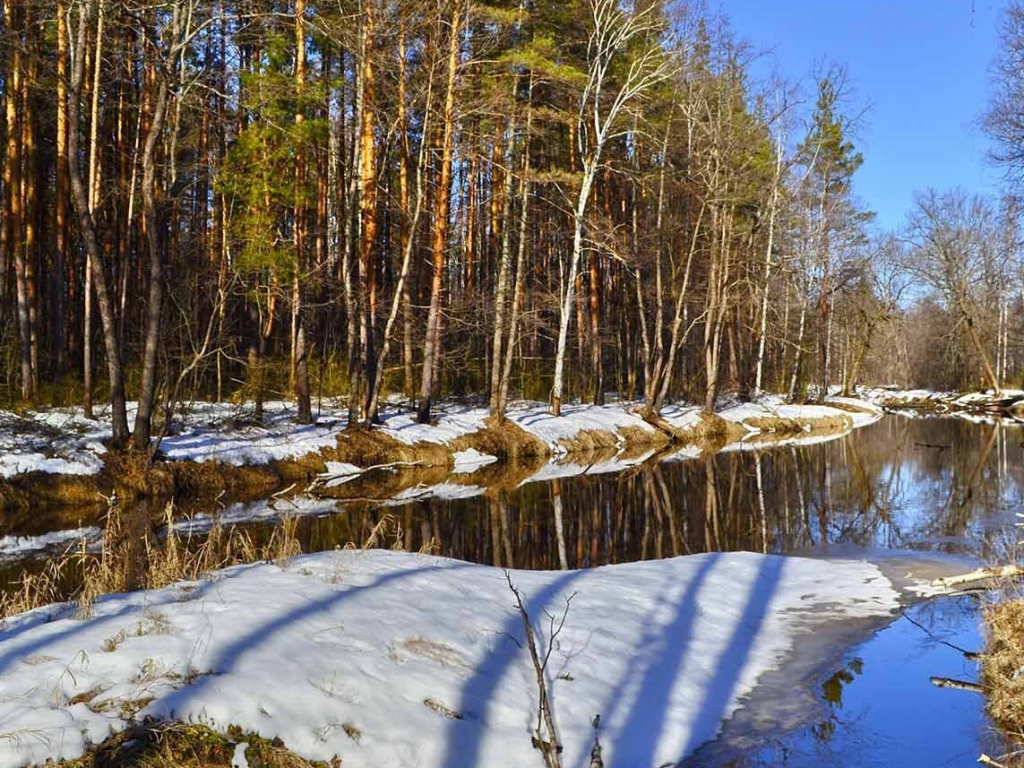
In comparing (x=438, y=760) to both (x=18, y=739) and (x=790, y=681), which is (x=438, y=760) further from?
(x=790, y=681)

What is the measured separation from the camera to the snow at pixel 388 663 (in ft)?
13.5

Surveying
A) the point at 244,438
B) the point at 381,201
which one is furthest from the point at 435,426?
the point at 381,201

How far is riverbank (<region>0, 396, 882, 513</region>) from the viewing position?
14.4 meters

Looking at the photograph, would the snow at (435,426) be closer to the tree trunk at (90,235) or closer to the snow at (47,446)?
the tree trunk at (90,235)

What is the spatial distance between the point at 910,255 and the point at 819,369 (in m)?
8.24

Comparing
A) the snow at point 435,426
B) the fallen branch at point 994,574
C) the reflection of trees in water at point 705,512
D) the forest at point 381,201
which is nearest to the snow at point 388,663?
the fallen branch at point 994,574

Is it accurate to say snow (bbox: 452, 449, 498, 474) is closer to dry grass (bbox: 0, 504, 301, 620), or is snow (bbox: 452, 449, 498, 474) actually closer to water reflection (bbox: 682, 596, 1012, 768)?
dry grass (bbox: 0, 504, 301, 620)

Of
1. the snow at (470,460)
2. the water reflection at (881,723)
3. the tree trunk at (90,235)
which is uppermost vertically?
the tree trunk at (90,235)

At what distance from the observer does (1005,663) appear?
6.10 m

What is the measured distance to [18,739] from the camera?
3588 mm

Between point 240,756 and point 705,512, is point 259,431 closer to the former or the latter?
point 705,512

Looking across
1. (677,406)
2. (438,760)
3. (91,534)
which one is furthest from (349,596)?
(677,406)

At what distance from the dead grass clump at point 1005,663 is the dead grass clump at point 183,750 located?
4503 millimetres

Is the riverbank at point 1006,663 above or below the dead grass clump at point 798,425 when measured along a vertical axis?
above
